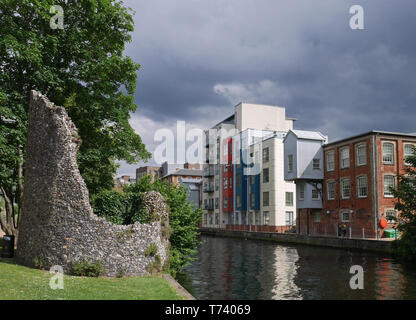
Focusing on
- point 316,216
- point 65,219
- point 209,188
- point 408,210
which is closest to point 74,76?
point 65,219

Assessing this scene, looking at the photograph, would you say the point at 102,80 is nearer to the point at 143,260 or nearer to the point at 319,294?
the point at 143,260

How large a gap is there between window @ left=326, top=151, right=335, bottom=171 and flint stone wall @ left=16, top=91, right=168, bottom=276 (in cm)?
3513

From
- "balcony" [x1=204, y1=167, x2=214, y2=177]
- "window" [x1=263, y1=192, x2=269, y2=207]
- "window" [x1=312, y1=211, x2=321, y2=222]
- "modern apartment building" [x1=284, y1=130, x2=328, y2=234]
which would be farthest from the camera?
"balcony" [x1=204, y1=167, x2=214, y2=177]

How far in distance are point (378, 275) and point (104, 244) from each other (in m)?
14.8

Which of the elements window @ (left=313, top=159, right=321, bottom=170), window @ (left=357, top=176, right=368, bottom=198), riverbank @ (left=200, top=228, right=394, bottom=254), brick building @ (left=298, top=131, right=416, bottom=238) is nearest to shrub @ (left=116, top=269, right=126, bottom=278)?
riverbank @ (left=200, top=228, right=394, bottom=254)

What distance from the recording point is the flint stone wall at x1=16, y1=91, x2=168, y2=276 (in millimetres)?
15469

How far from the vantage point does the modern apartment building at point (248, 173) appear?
6450 cm

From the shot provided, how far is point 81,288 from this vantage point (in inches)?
490

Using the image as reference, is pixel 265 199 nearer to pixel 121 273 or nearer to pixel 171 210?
pixel 171 210

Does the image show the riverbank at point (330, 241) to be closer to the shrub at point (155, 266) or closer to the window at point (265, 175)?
the window at point (265, 175)

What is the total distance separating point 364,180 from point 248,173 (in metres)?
30.7

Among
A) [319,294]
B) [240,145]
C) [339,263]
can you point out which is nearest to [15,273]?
[319,294]

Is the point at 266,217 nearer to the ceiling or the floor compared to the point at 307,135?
nearer to the floor

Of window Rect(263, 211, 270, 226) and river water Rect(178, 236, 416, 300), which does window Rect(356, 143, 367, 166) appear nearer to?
river water Rect(178, 236, 416, 300)
